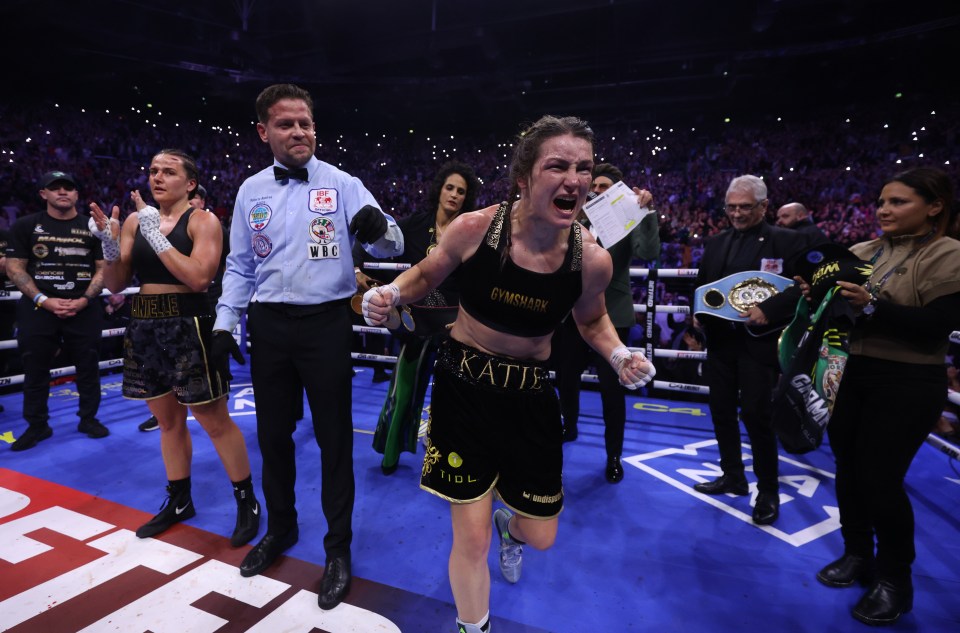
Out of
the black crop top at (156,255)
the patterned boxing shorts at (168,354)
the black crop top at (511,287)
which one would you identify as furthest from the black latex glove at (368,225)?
the patterned boxing shorts at (168,354)

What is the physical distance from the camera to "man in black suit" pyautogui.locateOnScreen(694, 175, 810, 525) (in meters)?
2.65

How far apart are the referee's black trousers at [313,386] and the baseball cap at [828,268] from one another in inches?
85.2

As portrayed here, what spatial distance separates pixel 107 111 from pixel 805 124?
21460 millimetres

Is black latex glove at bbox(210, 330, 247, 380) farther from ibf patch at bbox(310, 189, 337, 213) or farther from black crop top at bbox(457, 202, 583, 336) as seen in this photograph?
black crop top at bbox(457, 202, 583, 336)

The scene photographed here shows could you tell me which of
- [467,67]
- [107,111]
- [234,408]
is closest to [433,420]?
[234,408]

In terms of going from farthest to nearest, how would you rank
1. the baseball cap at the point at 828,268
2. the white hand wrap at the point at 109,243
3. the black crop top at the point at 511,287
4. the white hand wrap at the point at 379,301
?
the white hand wrap at the point at 109,243 < the baseball cap at the point at 828,268 < the black crop top at the point at 511,287 < the white hand wrap at the point at 379,301

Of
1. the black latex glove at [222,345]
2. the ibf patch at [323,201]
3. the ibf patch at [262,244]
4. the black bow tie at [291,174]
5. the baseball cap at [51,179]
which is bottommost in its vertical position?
the black latex glove at [222,345]

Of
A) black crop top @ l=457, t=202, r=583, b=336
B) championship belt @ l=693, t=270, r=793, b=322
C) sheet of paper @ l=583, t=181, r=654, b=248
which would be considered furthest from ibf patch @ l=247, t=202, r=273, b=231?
championship belt @ l=693, t=270, r=793, b=322

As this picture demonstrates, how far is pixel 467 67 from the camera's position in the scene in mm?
14133

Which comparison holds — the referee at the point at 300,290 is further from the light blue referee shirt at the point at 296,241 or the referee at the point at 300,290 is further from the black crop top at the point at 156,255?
the black crop top at the point at 156,255

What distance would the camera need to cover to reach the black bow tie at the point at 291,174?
2123 millimetres

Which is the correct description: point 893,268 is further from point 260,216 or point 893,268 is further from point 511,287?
point 260,216

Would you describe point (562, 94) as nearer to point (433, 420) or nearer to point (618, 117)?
point (618, 117)

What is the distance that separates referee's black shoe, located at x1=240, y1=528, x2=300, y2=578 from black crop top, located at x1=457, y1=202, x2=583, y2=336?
1.58 metres
